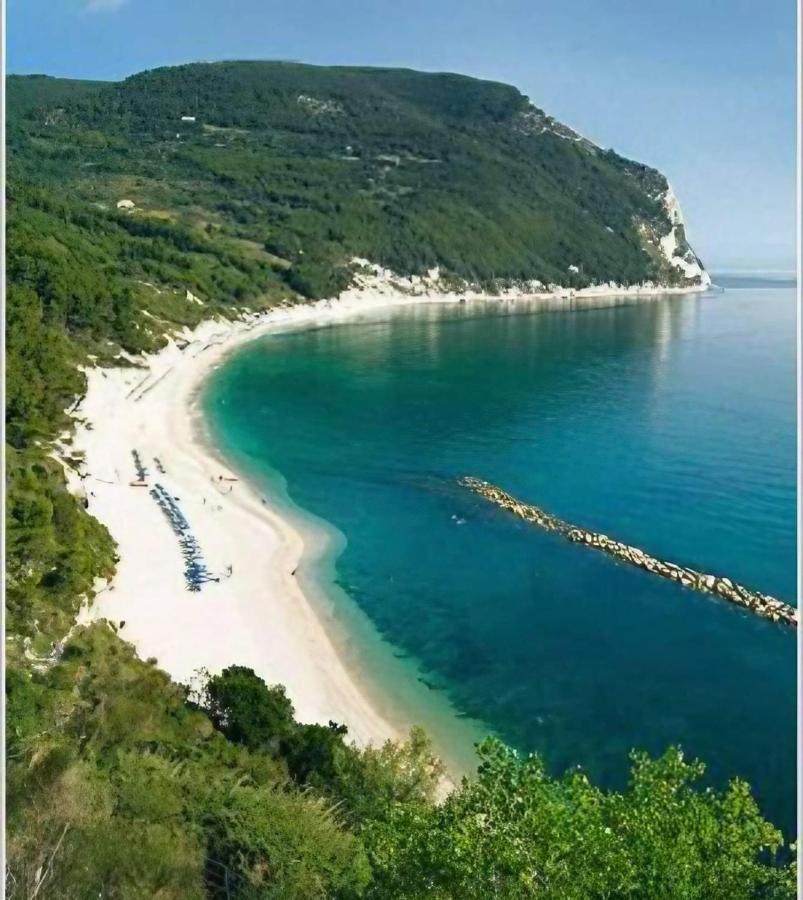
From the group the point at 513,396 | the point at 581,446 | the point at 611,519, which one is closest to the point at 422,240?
the point at 513,396

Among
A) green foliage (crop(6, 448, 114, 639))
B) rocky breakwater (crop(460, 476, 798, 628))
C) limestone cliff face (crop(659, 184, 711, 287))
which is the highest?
limestone cliff face (crop(659, 184, 711, 287))

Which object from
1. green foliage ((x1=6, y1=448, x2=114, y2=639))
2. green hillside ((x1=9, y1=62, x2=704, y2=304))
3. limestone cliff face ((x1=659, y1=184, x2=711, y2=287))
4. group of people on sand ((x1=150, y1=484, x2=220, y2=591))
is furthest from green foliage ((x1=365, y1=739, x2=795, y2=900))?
limestone cliff face ((x1=659, y1=184, x2=711, y2=287))

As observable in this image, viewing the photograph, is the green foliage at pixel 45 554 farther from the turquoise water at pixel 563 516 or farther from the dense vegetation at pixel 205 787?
the turquoise water at pixel 563 516

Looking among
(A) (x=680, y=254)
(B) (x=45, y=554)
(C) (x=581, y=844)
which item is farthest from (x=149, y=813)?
(A) (x=680, y=254)

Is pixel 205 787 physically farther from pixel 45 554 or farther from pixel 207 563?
pixel 207 563

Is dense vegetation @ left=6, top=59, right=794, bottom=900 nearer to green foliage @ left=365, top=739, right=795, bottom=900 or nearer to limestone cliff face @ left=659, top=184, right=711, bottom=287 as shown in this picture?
green foliage @ left=365, top=739, right=795, bottom=900

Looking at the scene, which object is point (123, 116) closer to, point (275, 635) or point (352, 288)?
point (352, 288)
